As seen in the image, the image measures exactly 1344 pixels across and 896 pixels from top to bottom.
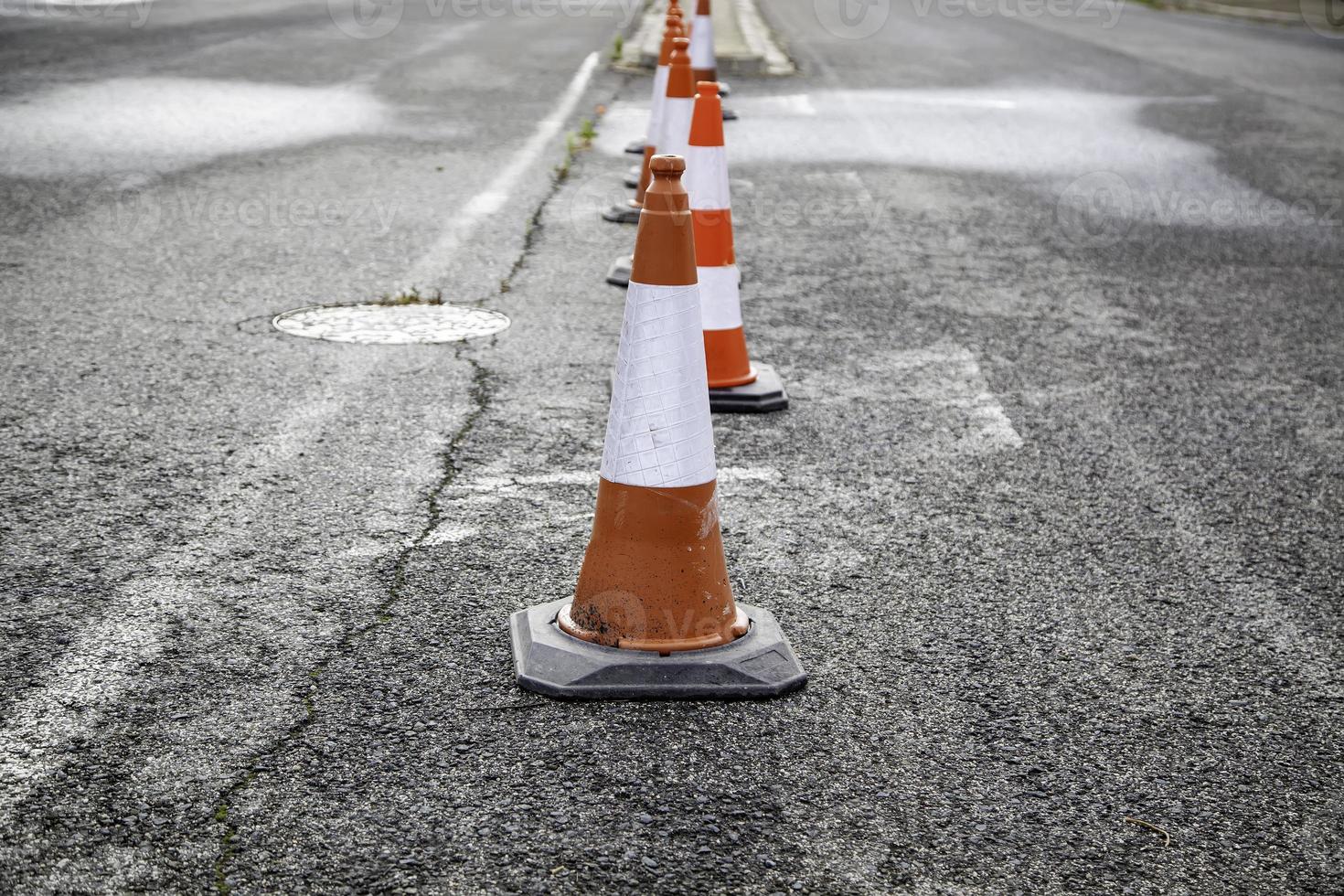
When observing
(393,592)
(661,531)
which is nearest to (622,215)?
(393,592)

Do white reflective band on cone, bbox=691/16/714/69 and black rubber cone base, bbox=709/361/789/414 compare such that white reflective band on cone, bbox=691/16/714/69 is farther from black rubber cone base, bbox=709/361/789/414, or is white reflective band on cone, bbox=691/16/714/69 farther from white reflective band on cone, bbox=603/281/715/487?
white reflective band on cone, bbox=603/281/715/487

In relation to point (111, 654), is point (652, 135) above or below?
above

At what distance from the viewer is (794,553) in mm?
3688

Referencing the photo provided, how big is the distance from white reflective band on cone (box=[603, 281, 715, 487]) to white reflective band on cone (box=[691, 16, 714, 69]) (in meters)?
11.6

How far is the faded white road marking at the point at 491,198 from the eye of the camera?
6.45 m

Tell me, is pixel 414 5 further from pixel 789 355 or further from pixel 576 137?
pixel 789 355

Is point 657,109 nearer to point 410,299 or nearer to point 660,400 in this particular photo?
point 410,299

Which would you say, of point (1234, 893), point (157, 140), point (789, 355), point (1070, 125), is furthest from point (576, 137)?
point (1234, 893)

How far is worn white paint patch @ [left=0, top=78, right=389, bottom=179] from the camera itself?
28.2 feet

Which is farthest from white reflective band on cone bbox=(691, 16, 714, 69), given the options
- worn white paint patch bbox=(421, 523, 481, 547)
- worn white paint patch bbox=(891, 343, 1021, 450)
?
worn white paint patch bbox=(421, 523, 481, 547)

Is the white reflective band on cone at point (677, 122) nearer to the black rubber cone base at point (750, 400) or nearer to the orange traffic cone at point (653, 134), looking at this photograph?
the orange traffic cone at point (653, 134)

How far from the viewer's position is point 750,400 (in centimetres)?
476

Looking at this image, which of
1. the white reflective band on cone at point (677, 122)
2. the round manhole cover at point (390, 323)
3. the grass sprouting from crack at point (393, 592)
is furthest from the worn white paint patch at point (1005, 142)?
the round manhole cover at point (390, 323)

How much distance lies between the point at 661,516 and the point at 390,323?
2815 mm
